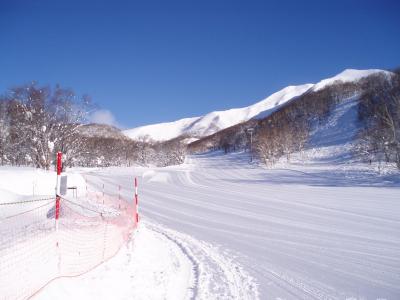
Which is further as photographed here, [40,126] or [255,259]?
[40,126]

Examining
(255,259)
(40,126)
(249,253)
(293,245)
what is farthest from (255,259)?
(40,126)

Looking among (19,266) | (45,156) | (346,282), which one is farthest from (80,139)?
(346,282)

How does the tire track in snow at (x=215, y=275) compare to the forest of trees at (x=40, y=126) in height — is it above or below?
below

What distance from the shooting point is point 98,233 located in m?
9.81

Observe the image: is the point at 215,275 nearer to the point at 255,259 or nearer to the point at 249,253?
the point at 255,259

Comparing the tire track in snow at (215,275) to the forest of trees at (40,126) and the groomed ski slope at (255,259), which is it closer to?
the groomed ski slope at (255,259)

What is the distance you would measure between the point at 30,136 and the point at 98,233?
30.6 meters

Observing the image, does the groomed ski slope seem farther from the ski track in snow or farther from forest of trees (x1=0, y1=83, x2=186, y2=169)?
forest of trees (x1=0, y1=83, x2=186, y2=169)

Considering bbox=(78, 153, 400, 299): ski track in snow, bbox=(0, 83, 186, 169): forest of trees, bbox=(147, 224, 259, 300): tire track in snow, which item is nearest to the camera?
bbox=(147, 224, 259, 300): tire track in snow

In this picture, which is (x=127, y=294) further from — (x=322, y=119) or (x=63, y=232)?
(x=322, y=119)

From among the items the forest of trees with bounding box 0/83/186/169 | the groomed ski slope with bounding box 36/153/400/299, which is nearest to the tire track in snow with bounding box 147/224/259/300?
the groomed ski slope with bounding box 36/153/400/299

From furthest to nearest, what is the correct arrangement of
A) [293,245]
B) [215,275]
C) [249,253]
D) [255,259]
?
[293,245] → [249,253] → [255,259] → [215,275]

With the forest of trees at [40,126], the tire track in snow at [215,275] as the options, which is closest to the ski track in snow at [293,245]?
the tire track in snow at [215,275]

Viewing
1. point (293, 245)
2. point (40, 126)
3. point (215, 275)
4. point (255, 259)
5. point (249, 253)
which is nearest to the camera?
point (215, 275)
